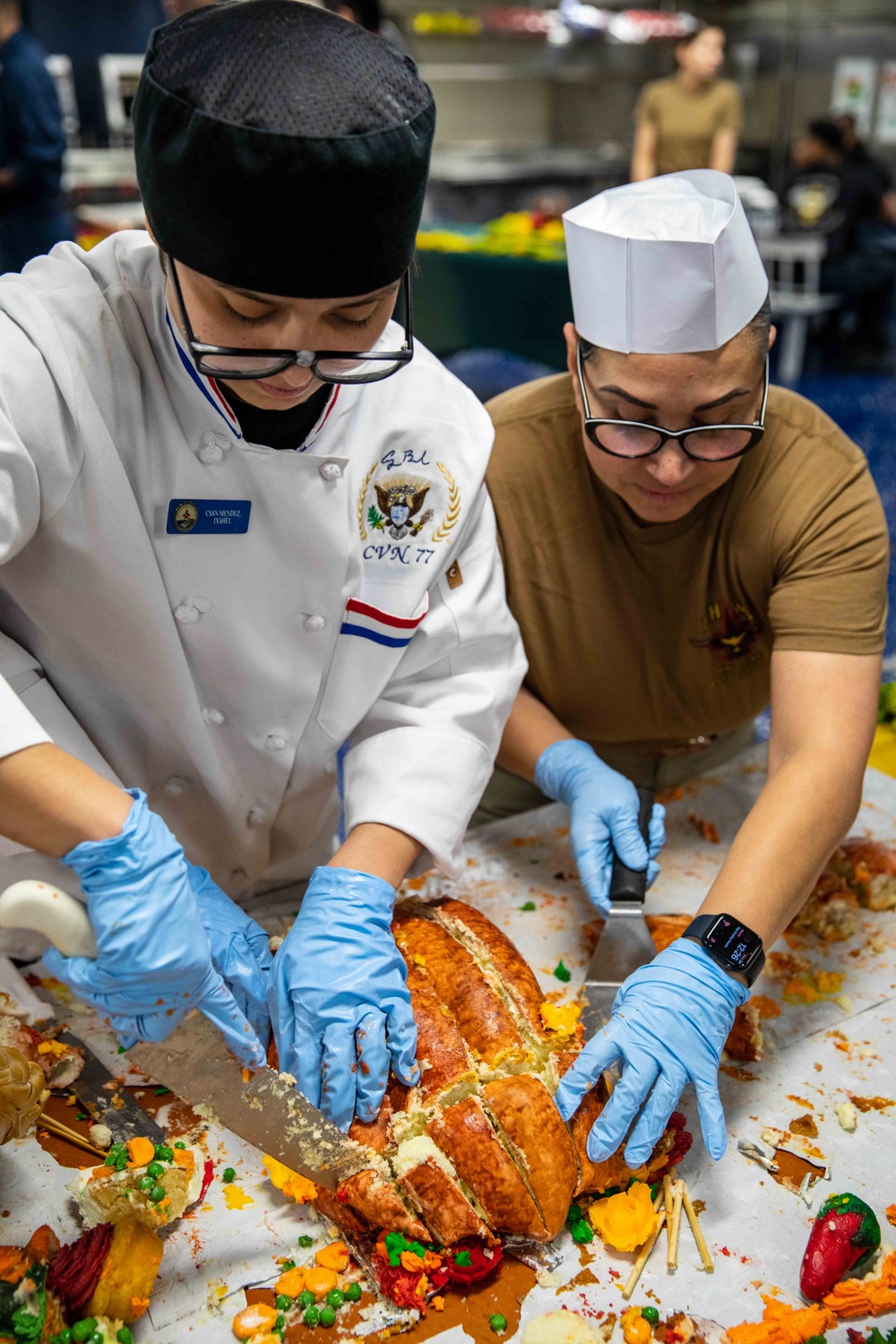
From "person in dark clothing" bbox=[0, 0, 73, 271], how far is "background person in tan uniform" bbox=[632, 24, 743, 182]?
403 centimetres

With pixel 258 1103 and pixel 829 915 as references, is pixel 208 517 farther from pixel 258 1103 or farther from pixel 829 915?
pixel 829 915

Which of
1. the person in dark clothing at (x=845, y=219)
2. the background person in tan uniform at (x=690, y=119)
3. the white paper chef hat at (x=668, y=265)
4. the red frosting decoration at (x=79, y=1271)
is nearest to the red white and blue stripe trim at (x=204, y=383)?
the white paper chef hat at (x=668, y=265)

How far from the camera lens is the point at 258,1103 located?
4.88 ft

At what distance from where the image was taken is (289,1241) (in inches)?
58.3

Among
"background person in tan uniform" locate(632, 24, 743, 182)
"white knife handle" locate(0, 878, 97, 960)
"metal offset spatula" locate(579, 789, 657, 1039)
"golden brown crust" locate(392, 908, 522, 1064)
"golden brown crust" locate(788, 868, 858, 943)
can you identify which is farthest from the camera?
"background person in tan uniform" locate(632, 24, 743, 182)

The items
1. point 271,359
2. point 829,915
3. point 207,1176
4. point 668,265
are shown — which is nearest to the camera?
point 271,359

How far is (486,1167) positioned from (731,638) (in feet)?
3.97

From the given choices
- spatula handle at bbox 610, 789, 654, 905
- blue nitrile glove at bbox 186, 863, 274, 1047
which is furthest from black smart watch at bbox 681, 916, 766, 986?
blue nitrile glove at bbox 186, 863, 274, 1047

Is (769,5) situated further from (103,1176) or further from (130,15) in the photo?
(103,1176)

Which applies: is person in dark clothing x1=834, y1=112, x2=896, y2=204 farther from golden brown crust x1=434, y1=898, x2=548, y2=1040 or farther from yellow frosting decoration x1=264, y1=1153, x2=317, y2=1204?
yellow frosting decoration x1=264, y1=1153, x2=317, y2=1204

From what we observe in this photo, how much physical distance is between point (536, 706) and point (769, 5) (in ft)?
44.8

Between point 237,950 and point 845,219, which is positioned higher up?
point 237,950

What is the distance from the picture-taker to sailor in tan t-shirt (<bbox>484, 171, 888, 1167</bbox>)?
5.57 feet

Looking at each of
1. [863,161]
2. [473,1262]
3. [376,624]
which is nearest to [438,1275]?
[473,1262]
